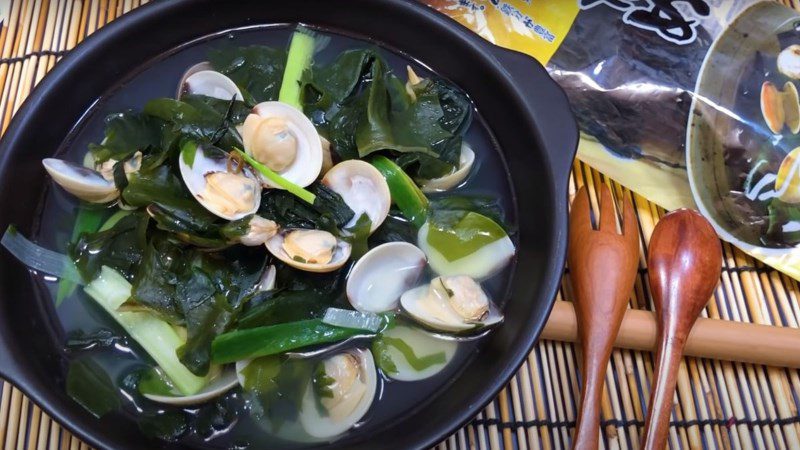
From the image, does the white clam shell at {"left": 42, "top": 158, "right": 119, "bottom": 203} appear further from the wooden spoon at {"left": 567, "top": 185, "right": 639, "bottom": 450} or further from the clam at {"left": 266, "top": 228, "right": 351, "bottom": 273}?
the wooden spoon at {"left": 567, "top": 185, "right": 639, "bottom": 450}

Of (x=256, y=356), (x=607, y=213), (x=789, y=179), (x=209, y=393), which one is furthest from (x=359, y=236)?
(x=789, y=179)

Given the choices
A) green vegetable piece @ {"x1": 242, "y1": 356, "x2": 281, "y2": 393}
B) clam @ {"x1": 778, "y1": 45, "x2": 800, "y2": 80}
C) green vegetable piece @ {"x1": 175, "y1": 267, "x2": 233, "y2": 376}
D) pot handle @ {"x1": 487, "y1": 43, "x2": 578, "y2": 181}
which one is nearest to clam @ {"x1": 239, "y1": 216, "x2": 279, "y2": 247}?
green vegetable piece @ {"x1": 175, "y1": 267, "x2": 233, "y2": 376}

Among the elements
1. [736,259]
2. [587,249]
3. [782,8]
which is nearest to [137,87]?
[587,249]

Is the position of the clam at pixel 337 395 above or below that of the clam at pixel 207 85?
below

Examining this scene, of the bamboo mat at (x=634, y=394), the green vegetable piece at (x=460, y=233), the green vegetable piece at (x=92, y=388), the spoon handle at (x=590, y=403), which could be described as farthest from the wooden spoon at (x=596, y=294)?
the green vegetable piece at (x=92, y=388)

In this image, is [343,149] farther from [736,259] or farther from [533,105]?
[736,259]

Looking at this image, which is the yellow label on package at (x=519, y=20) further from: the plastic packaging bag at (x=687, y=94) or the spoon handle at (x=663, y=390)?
the spoon handle at (x=663, y=390)
